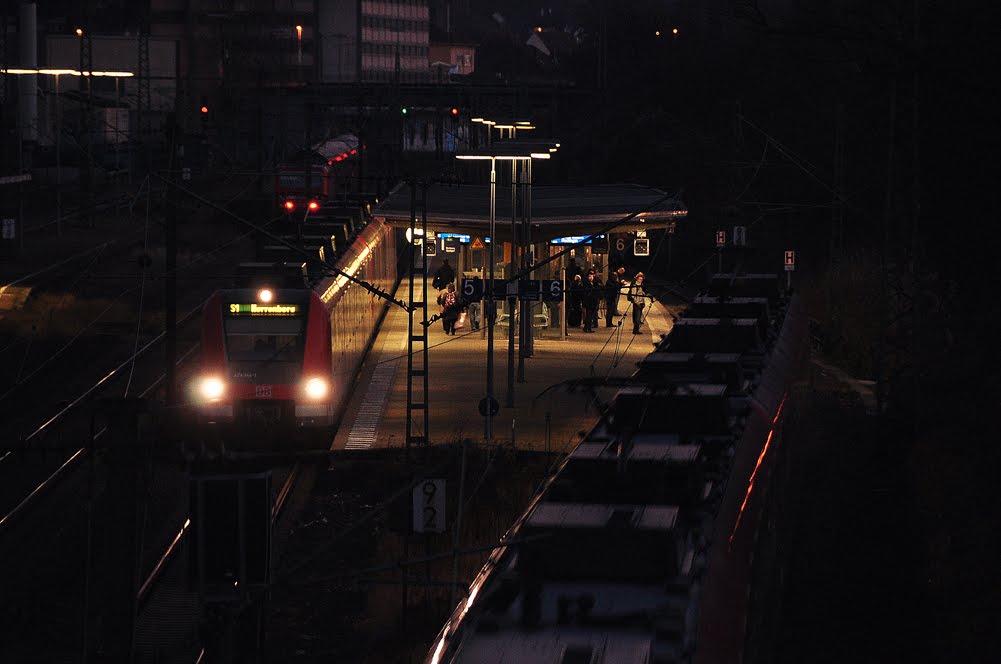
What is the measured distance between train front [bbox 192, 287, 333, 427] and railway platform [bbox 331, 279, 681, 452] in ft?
4.53

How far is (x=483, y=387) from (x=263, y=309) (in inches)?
334

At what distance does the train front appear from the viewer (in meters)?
23.6

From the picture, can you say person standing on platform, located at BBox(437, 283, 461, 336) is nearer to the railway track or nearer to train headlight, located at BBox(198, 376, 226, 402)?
the railway track

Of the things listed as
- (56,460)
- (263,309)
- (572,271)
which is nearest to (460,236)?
(572,271)

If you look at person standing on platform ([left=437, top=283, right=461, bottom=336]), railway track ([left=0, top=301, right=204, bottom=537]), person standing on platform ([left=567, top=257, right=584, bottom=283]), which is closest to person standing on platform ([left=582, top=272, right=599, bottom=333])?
person standing on platform ([left=567, top=257, right=584, bottom=283])

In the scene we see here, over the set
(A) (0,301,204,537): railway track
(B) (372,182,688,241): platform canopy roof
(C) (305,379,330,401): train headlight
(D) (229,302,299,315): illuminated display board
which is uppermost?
(B) (372,182,688,241): platform canopy roof

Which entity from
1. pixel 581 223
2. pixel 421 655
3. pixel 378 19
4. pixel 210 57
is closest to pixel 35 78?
pixel 210 57

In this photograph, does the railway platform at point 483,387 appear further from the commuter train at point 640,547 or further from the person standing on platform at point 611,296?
the commuter train at point 640,547

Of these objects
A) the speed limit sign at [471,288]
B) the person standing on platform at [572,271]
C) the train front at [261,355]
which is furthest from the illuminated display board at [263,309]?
the person standing on platform at [572,271]

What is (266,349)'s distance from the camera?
78.5ft

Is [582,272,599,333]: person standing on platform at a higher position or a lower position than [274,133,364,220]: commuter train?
lower

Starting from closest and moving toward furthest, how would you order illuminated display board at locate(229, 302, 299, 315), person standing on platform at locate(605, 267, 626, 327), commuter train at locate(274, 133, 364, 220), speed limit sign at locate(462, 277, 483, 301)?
1. illuminated display board at locate(229, 302, 299, 315)
2. speed limit sign at locate(462, 277, 483, 301)
3. person standing on platform at locate(605, 267, 626, 327)
4. commuter train at locate(274, 133, 364, 220)

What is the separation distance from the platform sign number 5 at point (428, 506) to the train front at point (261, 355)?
8.43m

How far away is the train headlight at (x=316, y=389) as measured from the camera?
79.1 feet
